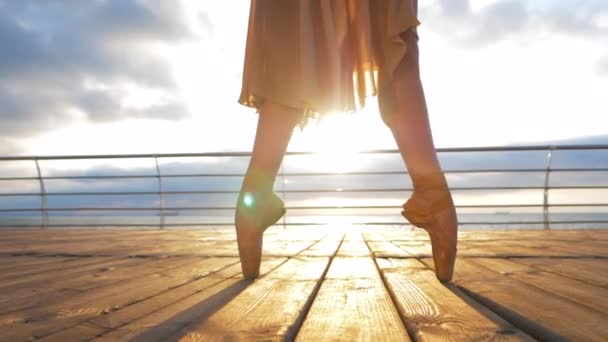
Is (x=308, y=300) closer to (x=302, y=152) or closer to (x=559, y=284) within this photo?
(x=559, y=284)

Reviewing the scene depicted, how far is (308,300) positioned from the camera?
2.87ft

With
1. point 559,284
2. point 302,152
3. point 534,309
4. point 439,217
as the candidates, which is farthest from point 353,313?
point 302,152

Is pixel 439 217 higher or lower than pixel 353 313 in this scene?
higher

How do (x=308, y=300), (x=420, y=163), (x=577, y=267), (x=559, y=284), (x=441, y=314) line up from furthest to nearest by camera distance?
(x=577, y=267) → (x=420, y=163) → (x=559, y=284) → (x=308, y=300) → (x=441, y=314)

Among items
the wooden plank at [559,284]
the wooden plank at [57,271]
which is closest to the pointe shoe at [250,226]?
the wooden plank at [57,271]

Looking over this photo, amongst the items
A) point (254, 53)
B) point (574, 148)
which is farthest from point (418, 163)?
point (574, 148)

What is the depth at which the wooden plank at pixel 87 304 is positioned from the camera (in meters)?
0.71

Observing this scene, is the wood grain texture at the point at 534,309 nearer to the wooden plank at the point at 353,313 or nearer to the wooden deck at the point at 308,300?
the wooden deck at the point at 308,300

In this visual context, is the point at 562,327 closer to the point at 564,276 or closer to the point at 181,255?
the point at 564,276

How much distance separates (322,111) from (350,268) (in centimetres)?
48

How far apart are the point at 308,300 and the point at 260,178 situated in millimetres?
413

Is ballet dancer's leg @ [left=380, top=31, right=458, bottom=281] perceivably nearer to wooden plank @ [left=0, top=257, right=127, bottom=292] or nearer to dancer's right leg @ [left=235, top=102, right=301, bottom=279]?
dancer's right leg @ [left=235, top=102, right=301, bottom=279]

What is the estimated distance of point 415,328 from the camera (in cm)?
66

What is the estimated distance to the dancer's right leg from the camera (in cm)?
118
